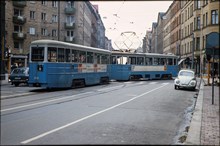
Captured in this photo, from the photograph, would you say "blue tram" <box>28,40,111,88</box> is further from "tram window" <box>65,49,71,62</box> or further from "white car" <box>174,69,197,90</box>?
"white car" <box>174,69,197,90</box>

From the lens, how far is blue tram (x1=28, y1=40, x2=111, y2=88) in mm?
16344

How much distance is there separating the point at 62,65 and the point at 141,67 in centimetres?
1598

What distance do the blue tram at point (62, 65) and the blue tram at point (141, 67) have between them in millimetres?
4610

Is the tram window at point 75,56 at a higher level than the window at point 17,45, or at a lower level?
lower

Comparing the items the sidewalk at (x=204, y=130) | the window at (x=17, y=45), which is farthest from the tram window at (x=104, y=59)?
the window at (x=17, y=45)

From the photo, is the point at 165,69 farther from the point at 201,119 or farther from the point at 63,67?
the point at 201,119

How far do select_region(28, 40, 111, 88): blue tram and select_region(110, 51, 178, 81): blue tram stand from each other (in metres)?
4.61

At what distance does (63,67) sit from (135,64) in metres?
14.4

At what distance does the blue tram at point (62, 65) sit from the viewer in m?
16.3

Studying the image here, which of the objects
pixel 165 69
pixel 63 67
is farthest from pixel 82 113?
pixel 165 69

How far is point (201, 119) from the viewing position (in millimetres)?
9609

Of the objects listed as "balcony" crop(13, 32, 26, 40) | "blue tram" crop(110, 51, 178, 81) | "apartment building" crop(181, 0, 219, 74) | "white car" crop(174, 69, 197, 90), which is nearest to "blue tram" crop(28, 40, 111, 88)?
"blue tram" crop(110, 51, 178, 81)

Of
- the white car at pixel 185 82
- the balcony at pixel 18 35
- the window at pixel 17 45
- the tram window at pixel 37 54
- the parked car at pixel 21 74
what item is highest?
the balcony at pixel 18 35

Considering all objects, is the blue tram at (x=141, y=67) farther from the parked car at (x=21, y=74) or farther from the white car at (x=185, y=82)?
the parked car at (x=21, y=74)
